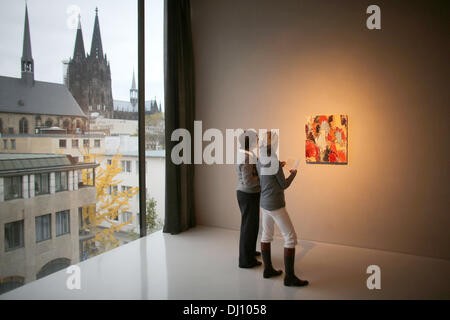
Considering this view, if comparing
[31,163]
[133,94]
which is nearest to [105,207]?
[31,163]

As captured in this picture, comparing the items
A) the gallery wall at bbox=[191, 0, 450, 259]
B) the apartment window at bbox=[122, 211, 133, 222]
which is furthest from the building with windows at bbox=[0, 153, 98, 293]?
A: the gallery wall at bbox=[191, 0, 450, 259]

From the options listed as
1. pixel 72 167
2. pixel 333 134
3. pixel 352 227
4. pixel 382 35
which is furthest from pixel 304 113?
pixel 72 167

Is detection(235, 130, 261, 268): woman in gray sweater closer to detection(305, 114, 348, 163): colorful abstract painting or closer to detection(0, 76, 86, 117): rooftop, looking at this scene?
detection(305, 114, 348, 163): colorful abstract painting

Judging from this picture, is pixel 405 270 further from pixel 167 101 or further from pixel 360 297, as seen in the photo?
pixel 167 101

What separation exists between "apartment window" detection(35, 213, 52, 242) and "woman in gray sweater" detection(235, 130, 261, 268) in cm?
179

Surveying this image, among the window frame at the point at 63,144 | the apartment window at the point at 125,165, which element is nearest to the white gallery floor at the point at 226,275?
the apartment window at the point at 125,165

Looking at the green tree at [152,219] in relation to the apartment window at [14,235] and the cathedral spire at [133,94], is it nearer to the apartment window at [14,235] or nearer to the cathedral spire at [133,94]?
the cathedral spire at [133,94]

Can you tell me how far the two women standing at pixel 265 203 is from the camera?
275 cm

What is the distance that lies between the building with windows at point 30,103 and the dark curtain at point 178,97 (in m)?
1.34

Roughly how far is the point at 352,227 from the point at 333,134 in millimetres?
1136

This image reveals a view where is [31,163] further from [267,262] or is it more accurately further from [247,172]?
[267,262]

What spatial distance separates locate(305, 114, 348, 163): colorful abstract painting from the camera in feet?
12.2

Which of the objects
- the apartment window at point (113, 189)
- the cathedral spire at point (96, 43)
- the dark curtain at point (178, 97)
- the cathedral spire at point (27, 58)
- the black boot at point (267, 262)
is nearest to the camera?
the cathedral spire at point (27, 58)

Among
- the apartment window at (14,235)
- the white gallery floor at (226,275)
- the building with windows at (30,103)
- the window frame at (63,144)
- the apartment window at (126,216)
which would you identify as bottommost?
the white gallery floor at (226,275)
